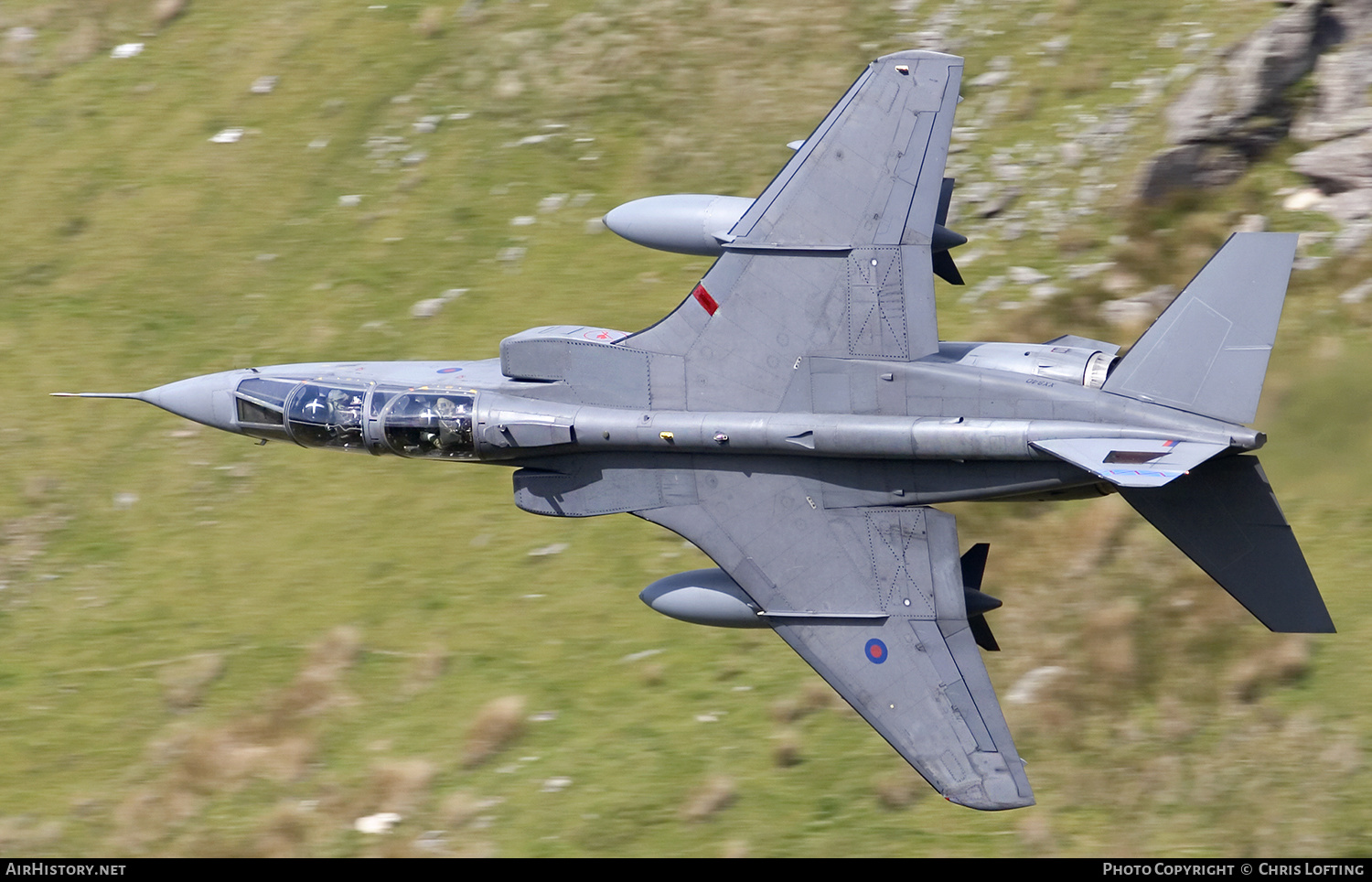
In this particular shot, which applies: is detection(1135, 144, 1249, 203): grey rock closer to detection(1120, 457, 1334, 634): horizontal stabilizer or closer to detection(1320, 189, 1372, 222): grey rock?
detection(1320, 189, 1372, 222): grey rock

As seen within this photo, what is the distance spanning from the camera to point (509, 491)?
25.5 m

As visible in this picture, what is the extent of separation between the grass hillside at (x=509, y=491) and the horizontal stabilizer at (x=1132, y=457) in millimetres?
6107

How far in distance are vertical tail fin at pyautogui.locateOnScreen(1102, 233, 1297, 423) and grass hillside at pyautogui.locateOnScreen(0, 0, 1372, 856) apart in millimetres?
5846

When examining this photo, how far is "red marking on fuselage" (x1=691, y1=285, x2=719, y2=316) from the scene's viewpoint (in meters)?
18.7

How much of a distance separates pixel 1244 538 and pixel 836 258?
6084 mm

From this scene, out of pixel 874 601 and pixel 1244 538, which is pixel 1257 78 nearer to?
pixel 1244 538

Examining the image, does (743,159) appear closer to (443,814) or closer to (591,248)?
(591,248)

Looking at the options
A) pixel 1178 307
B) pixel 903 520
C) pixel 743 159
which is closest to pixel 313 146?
pixel 743 159

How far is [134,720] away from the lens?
23891 mm

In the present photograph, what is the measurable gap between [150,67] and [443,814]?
2030cm

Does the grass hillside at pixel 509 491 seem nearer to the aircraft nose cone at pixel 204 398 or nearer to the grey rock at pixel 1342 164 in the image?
the grey rock at pixel 1342 164

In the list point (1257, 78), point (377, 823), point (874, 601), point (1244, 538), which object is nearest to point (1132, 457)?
point (1244, 538)

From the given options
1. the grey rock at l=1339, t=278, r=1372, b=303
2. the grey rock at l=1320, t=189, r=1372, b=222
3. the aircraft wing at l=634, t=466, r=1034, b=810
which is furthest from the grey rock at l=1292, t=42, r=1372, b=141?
the aircraft wing at l=634, t=466, r=1034, b=810

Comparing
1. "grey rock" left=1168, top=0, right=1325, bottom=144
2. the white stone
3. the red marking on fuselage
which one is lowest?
the white stone
